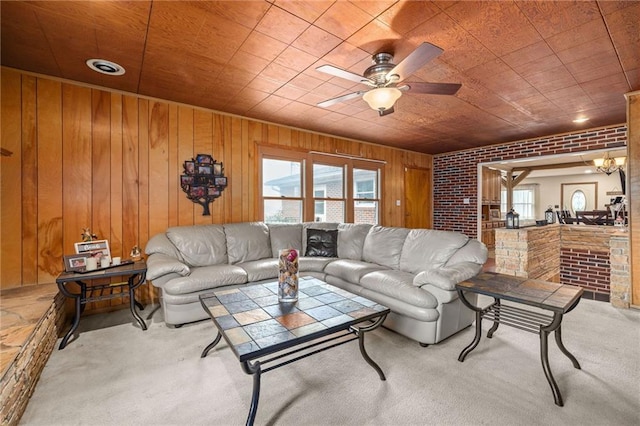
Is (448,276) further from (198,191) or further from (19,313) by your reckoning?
(19,313)

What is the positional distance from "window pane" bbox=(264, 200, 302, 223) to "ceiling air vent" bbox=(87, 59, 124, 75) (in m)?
2.32

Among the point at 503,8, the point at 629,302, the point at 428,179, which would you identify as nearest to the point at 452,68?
the point at 503,8

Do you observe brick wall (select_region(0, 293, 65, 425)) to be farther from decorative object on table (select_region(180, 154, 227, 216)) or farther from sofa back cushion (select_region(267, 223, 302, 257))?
sofa back cushion (select_region(267, 223, 302, 257))

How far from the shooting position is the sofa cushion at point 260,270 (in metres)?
3.04

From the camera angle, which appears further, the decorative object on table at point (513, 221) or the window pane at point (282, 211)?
the window pane at point (282, 211)

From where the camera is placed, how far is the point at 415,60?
181cm

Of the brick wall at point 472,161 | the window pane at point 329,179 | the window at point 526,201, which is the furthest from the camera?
the window at point 526,201

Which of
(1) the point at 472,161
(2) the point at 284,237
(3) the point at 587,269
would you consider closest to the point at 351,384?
(2) the point at 284,237

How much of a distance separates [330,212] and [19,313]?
4017mm

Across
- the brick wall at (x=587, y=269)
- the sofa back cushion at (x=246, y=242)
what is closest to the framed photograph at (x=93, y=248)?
the sofa back cushion at (x=246, y=242)

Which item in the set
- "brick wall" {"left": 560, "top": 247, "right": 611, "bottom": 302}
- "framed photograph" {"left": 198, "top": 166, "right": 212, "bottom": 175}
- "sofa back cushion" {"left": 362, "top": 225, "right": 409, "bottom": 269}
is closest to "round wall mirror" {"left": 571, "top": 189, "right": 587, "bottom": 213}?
"brick wall" {"left": 560, "top": 247, "right": 611, "bottom": 302}

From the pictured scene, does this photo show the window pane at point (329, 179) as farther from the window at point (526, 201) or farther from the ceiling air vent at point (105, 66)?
the window at point (526, 201)

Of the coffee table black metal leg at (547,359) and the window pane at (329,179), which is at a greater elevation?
the window pane at (329,179)

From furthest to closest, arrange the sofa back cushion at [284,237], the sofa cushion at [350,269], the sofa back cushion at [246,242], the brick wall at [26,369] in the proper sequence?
the sofa back cushion at [284,237]
the sofa back cushion at [246,242]
the sofa cushion at [350,269]
the brick wall at [26,369]
